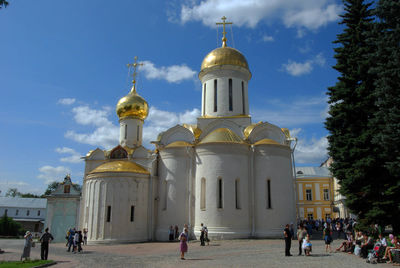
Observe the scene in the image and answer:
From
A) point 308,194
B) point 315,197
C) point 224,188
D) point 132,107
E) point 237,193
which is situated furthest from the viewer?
point 308,194

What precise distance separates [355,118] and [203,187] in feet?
31.0

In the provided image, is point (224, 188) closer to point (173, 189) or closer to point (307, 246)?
point (173, 189)

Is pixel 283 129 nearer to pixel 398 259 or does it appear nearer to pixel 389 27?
pixel 389 27

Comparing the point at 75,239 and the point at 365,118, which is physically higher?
the point at 365,118

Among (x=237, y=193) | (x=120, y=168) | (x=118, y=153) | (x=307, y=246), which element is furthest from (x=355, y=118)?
(x=118, y=153)

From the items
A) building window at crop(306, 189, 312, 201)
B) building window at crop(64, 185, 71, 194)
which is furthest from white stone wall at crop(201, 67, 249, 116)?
building window at crop(306, 189, 312, 201)

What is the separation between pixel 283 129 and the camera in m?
22.6

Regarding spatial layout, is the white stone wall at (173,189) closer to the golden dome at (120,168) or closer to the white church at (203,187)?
the white church at (203,187)

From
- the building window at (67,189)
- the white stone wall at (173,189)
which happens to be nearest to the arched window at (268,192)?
the white stone wall at (173,189)

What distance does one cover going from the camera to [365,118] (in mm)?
14727

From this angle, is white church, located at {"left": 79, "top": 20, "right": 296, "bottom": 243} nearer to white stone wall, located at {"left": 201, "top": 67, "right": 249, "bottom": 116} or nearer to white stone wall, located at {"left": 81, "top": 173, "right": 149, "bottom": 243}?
white stone wall, located at {"left": 81, "top": 173, "right": 149, "bottom": 243}

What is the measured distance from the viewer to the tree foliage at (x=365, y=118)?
12.2m

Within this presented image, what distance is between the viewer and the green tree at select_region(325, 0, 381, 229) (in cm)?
1389

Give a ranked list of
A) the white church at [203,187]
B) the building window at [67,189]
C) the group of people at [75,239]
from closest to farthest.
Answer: the group of people at [75,239], the white church at [203,187], the building window at [67,189]
